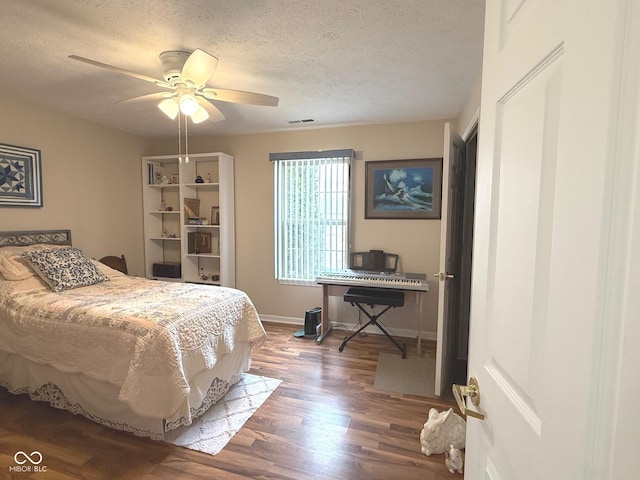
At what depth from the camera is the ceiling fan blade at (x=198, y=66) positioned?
1.70m

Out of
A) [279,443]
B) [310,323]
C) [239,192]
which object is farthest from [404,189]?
[279,443]

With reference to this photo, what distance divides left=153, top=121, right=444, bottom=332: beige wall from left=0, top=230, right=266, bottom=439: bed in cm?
145

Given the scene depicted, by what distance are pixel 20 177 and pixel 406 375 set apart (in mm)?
3966

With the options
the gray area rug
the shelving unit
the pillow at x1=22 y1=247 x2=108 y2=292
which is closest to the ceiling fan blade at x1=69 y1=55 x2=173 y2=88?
the pillow at x1=22 y1=247 x2=108 y2=292

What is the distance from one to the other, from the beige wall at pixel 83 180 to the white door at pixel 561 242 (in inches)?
153

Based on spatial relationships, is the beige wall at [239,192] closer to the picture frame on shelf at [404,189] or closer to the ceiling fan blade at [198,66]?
the picture frame on shelf at [404,189]

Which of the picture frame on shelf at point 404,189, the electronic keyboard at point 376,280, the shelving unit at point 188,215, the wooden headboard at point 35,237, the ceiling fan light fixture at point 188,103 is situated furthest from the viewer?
the shelving unit at point 188,215

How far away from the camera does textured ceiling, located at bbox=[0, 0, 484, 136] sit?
5.25 feet

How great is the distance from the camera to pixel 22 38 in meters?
1.86

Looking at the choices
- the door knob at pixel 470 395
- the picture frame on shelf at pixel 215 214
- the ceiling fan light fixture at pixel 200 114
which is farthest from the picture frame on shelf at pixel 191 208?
the door knob at pixel 470 395

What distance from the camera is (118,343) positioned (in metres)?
1.82

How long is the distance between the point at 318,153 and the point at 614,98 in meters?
3.38

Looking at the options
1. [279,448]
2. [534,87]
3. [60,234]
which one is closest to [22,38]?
[60,234]
